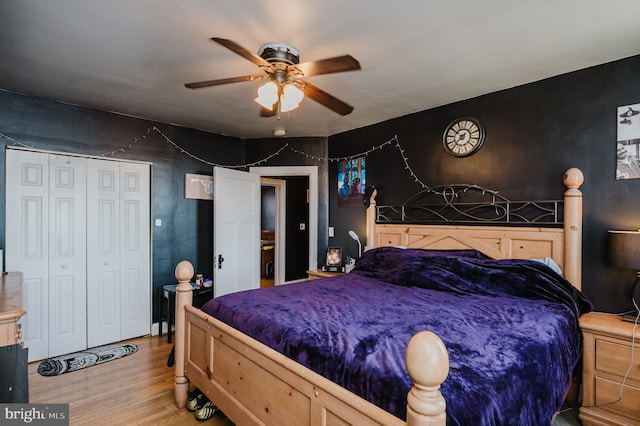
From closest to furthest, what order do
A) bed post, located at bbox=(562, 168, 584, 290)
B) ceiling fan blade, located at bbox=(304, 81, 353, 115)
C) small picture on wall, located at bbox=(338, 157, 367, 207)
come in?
ceiling fan blade, located at bbox=(304, 81, 353, 115) → bed post, located at bbox=(562, 168, 584, 290) → small picture on wall, located at bbox=(338, 157, 367, 207)

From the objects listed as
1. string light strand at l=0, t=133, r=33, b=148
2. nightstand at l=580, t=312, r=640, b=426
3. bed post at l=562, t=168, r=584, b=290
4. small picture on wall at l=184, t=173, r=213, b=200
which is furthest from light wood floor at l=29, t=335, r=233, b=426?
bed post at l=562, t=168, r=584, b=290

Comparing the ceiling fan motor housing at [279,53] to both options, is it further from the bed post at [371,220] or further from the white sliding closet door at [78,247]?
the white sliding closet door at [78,247]

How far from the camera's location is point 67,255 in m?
3.39

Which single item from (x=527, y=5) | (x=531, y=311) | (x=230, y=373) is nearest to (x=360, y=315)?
(x=230, y=373)

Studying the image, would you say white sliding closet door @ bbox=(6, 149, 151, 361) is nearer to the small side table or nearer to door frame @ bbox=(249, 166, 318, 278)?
the small side table

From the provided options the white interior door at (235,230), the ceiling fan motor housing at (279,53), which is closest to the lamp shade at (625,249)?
the ceiling fan motor housing at (279,53)

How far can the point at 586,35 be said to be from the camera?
211 cm

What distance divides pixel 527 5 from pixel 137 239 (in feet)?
13.1

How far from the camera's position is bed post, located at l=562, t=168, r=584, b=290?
251cm

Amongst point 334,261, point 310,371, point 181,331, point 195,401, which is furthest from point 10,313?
point 334,261

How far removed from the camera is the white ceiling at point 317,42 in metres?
1.83

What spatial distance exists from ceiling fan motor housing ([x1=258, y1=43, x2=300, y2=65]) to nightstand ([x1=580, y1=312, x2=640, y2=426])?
8.08 feet

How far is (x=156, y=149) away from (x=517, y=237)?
3.83 meters

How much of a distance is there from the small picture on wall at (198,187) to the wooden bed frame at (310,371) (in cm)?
206
